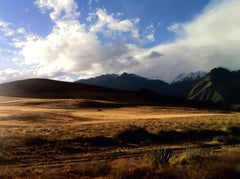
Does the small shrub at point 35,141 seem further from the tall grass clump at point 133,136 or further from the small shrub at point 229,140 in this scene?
the small shrub at point 229,140

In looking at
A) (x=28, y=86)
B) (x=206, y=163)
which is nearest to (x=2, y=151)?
(x=206, y=163)

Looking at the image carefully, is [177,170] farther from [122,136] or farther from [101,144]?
[122,136]

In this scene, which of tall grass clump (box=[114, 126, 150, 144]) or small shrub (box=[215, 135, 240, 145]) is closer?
small shrub (box=[215, 135, 240, 145])

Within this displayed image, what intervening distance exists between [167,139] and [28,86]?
93.6m

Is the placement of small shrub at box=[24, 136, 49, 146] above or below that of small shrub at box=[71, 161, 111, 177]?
below

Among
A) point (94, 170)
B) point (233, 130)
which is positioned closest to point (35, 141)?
point (94, 170)

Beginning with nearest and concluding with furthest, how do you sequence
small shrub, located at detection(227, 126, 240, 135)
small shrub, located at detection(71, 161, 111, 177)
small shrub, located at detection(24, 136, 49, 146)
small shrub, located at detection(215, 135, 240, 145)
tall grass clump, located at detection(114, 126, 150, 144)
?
small shrub, located at detection(71, 161, 111, 177) → small shrub, located at detection(24, 136, 49, 146) → small shrub, located at detection(215, 135, 240, 145) → tall grass clump, located at detection(114, 126, 150, 144) → small shrub, located at detection(227, 126, 240, 135)

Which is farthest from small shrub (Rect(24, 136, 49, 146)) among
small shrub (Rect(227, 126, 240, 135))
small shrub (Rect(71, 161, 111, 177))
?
small shrub (Rect(227, 126, 240, 135))

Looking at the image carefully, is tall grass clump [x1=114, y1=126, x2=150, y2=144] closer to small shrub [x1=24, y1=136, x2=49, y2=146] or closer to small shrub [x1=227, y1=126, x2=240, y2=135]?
small shrub [x1=24, y1=136, x2=49, y2=146]

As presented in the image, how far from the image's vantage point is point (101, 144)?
41.1 feet

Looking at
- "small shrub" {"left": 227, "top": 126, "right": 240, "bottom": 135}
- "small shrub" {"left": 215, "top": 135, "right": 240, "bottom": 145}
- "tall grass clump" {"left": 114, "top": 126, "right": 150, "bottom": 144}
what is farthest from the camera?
"small shrub" {"left": 227, "top": 126, "right": 240, "bottom": 135}

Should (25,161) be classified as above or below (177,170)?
below

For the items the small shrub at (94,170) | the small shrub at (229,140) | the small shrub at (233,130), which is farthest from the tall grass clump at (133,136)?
the small shrub at (233,130)

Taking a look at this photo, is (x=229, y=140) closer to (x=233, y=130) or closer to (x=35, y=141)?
(x=233, y=130)
